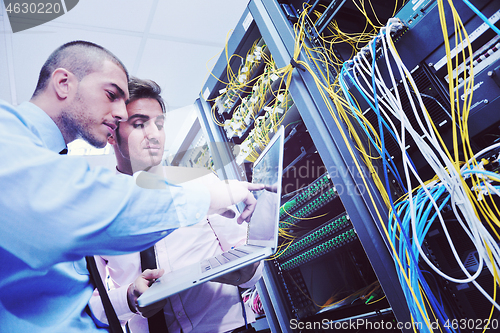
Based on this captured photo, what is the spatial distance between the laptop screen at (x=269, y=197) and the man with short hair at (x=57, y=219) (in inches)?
7.4

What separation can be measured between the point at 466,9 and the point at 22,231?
1.15m

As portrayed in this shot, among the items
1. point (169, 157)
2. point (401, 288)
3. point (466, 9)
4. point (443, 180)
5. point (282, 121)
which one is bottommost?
point (401, 288)

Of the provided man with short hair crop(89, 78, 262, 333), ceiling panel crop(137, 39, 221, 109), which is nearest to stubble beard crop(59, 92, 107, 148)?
man with short hair crop(89, 78, 262, 333)

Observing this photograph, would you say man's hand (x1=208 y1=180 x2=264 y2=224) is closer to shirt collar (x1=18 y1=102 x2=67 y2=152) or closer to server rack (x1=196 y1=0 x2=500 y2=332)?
server rack (x1=196 y1=0 x2=500 y2=332)

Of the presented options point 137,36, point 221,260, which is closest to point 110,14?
point 137,36

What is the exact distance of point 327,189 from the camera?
3.24ft

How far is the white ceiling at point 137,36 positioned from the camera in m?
1.42

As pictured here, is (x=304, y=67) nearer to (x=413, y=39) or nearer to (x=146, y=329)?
(x=413, y=39)

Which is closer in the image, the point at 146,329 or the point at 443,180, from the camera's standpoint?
the point at 443,180

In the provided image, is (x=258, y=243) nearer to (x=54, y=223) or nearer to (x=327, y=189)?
(x=327, y=189)

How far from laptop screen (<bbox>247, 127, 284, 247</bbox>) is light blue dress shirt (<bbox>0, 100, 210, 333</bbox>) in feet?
0.85

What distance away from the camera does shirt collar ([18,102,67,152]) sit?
603 mm

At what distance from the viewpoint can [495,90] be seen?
0.62m

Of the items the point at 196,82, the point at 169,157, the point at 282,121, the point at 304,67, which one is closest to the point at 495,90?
the point at 304,67
